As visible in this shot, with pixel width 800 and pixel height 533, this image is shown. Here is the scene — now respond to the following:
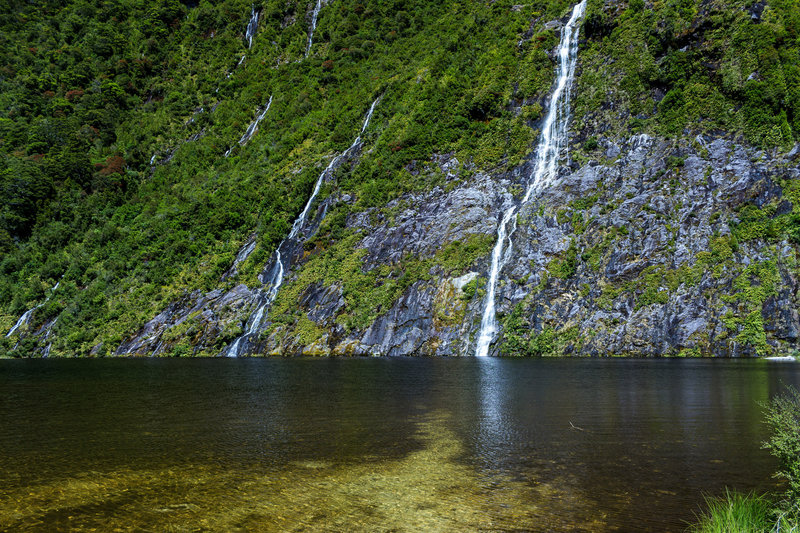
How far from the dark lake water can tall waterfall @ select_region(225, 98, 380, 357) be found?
31.3 m

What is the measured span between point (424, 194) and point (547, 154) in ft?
46.0

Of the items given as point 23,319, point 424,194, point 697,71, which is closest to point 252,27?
point 23,319

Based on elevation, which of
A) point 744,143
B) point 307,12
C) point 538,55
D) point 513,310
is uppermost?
point 307,12

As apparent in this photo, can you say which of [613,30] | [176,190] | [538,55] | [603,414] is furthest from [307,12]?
[603,414]

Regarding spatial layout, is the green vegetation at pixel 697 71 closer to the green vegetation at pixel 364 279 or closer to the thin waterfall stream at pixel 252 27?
the green vegetation at pixel 364 279

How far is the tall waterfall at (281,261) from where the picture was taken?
179 ft

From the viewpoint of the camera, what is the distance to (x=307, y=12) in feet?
359

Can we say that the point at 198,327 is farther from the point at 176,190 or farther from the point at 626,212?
the point at 626,212

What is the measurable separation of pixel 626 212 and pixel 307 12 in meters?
87.8

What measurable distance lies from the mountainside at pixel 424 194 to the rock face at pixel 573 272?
0.64ft

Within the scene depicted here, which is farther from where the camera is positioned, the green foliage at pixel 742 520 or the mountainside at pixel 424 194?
the mountainside at pixel 424 194

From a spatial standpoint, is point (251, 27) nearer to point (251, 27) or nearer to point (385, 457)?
point (251, 27)

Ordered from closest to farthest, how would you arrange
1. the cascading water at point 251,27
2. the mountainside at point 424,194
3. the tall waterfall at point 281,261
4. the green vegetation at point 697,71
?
the mountainside at point 424,194 → the green vegetation at point 697,71 → the tall waterfall at point 281,261 → the cascading water at point 251,27

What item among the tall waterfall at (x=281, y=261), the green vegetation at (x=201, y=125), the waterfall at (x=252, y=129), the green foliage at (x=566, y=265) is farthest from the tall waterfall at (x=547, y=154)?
the waterfall at (x=252, y=129)
